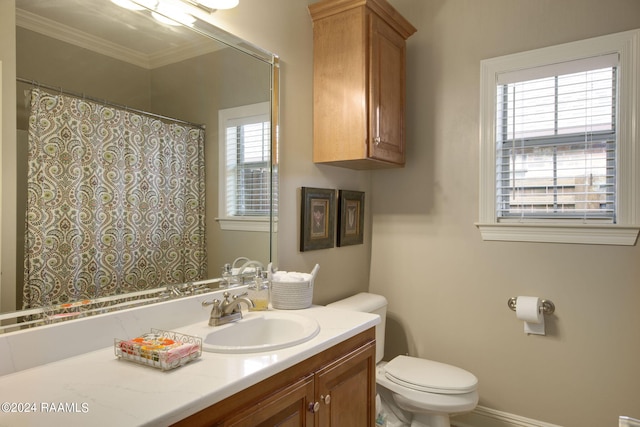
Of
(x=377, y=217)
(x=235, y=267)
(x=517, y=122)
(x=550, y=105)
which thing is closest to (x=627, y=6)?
(x=550, y=105)

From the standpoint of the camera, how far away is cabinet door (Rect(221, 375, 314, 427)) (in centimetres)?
108

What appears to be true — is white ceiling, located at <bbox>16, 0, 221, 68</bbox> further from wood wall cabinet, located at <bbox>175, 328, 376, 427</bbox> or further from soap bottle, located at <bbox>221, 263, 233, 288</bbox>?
wood wall cabinet, located at <bbox>175, 328, 376, 427</bbox>

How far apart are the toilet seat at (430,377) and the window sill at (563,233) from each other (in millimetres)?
793

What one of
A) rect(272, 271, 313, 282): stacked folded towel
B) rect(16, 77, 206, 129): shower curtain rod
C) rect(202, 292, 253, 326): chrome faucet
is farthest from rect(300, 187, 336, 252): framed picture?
rect(16, 77, 206, 129): shower curtain rod

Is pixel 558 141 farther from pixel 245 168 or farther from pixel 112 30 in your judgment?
pixel 112 30

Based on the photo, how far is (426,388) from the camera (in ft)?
6.43

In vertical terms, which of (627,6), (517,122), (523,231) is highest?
(627,6)

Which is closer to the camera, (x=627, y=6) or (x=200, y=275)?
(x=200, y=275)

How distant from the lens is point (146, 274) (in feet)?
4.74

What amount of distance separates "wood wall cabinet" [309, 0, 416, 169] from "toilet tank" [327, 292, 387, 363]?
807mm

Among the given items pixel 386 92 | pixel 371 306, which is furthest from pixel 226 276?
pixel 386 92

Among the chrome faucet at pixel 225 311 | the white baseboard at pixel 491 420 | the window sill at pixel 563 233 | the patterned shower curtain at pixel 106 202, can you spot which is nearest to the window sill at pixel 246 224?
the patterned shower curtain at pixel 106 202

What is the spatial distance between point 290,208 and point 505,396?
1.66 m

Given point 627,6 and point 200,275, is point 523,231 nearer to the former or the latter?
point 627,6
